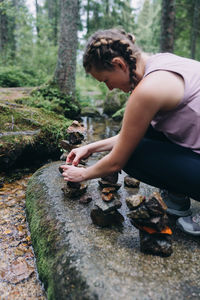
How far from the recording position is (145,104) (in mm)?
1370

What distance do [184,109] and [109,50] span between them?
597 millimetres

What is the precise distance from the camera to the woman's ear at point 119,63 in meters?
1.53

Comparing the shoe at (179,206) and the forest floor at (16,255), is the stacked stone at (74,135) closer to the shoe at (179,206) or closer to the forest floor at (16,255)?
the forest floor at (16,255)

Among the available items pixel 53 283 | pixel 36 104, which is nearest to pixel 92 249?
pixel 53 283

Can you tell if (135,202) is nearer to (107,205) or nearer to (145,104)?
(107,205)

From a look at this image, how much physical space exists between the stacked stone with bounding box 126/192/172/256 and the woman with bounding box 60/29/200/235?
281 millimetres

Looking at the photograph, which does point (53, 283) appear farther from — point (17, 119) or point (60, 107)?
point (60, 107)

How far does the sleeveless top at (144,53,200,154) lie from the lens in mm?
1465

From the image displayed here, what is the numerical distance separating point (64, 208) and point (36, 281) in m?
0.58

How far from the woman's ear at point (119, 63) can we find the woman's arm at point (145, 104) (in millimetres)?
234

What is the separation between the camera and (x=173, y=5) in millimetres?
6426

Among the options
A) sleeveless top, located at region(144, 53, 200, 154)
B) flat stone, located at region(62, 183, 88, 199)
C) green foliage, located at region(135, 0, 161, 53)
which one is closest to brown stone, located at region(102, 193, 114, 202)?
flat stone, located at region(62, 183, 88, 199)

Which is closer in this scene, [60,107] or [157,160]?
[157,160]

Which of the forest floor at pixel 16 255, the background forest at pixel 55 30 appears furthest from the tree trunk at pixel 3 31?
the forest floor at pixel 16 255
